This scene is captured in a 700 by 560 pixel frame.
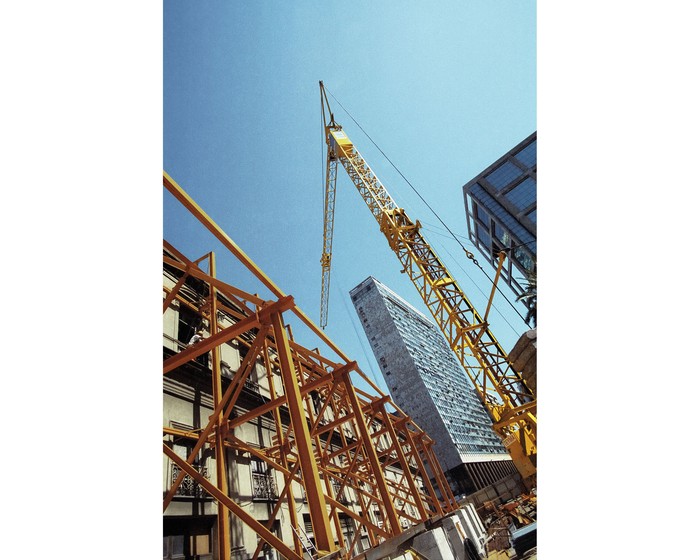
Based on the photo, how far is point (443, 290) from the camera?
82.2 ft

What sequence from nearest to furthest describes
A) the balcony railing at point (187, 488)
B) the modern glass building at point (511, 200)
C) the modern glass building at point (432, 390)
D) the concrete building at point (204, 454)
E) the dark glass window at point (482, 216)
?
the concrete building at point (204, 454)
the balcony railing at point (187, 488)
the modern glass building at point (511, 200)
the dark glass window at point (482, 216)
the modern glass building at point (432, 390)

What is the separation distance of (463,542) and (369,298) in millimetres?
71993

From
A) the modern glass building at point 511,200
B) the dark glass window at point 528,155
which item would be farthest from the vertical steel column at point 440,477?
the dark glass window at point 528,155

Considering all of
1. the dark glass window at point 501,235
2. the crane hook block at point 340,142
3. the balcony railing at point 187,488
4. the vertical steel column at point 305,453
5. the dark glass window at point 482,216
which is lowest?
the vertical steel column at point 305,453

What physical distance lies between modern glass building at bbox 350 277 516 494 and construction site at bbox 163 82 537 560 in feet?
121

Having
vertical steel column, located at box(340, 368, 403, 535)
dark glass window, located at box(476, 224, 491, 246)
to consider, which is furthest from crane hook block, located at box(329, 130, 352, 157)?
vertical steel column, located at box(340, 368, 403, 535)

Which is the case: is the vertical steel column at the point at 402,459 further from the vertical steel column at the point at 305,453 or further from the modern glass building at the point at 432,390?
the modern glass building at the point at 432,390

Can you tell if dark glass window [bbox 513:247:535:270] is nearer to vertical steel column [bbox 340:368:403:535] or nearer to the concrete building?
the concrete building

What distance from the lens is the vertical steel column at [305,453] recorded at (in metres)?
5.16

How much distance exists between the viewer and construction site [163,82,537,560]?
6422 mm

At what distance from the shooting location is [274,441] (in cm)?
1400

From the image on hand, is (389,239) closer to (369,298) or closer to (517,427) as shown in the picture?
(517,427)
